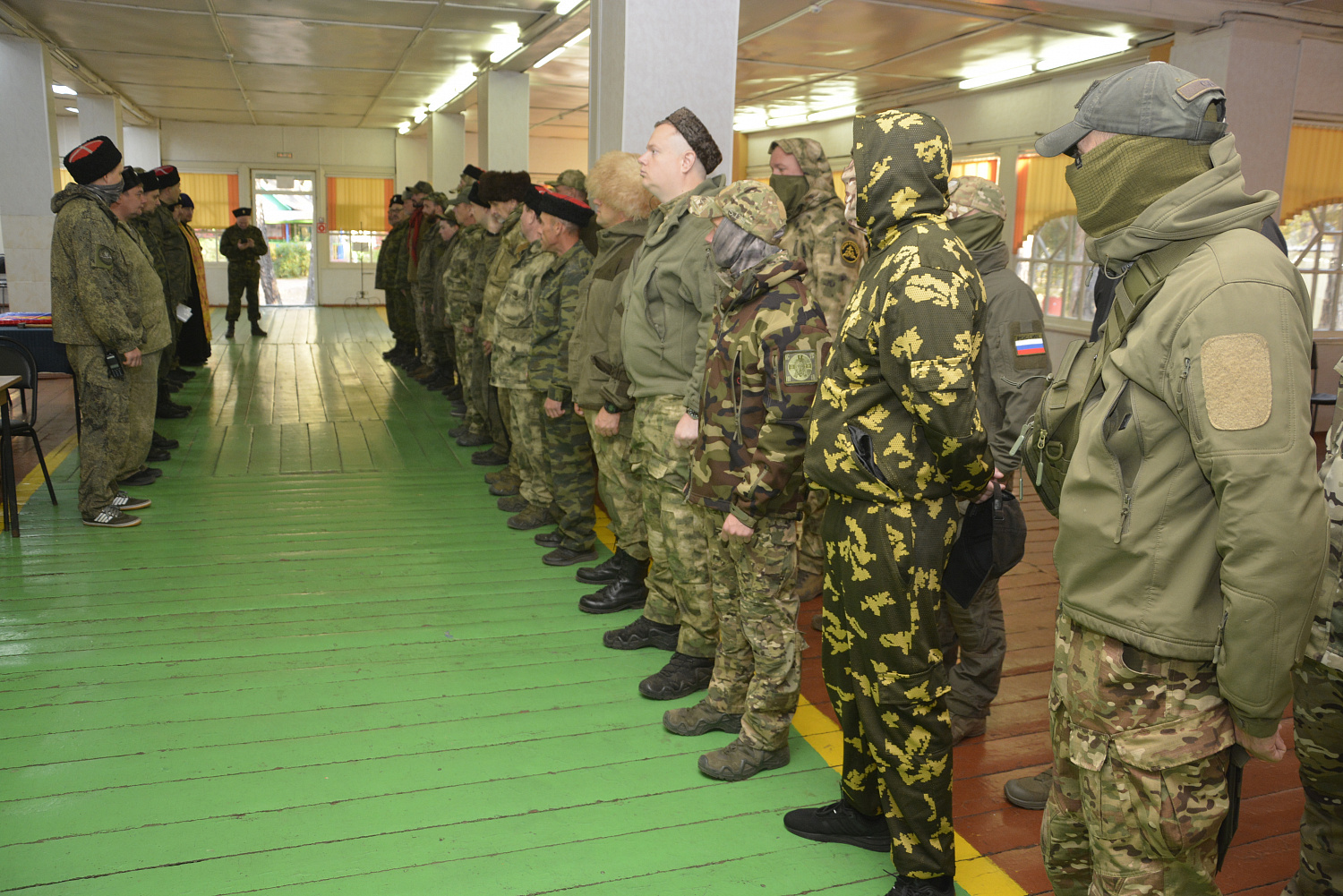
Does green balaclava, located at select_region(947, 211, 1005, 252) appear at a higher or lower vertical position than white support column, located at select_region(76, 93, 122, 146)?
lower

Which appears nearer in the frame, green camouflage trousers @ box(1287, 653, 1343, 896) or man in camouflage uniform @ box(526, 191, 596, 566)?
green camouflage trousers @ box(1287, 653, 1343, 896)

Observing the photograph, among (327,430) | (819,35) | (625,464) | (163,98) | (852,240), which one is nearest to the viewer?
(625,464)

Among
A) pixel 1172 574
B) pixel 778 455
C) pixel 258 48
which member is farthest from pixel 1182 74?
pixel 258 48

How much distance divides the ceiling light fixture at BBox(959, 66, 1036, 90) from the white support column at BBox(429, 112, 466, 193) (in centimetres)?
668

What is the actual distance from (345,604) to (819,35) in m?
6.55

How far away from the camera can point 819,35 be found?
8.06m

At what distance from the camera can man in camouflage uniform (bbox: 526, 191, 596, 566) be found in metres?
4.39

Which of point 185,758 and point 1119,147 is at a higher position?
point 1119,147

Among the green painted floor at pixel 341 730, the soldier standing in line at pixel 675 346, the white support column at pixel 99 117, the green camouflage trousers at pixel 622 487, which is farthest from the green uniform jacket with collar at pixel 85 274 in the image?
the white support column at pixel 99 117

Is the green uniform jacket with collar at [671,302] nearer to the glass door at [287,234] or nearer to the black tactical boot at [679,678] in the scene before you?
the black tactical boot at [679,678]

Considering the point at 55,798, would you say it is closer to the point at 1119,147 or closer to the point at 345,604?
the point at 345,604

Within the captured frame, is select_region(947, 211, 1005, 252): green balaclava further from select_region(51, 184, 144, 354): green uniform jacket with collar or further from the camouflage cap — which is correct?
select_region(51, 184, 144, 354): green uniform jacket with collar

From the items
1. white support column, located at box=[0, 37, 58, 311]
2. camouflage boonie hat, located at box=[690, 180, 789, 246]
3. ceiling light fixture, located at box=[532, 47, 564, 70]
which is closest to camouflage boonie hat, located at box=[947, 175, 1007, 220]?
camouflage boonie hat, located at box=[690, 180, 789, 246]

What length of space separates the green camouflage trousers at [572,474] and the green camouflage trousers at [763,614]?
175 cm
